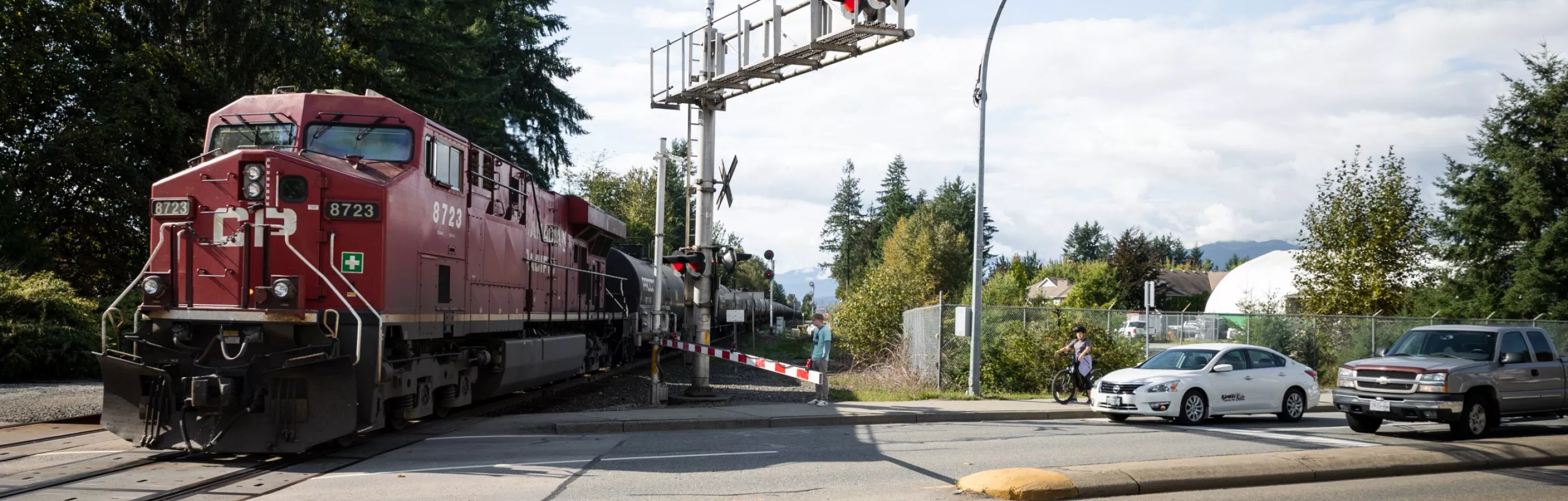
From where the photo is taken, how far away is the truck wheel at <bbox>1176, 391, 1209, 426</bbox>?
16297 millimetres

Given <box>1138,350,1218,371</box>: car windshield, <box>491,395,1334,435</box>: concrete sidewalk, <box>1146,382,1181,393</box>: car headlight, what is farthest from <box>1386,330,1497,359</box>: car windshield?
<box>491,395,1334,435</box>: concrete sidewalk

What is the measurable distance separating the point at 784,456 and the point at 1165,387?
7383mm

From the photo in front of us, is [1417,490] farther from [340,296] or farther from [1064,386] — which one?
[340,296]

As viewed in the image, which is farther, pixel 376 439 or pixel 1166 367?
pixel 1166 367

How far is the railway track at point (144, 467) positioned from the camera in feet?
28.8

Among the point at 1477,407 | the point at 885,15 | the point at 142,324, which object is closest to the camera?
the point at 142,324

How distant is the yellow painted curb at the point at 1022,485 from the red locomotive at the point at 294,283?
20.2 ft

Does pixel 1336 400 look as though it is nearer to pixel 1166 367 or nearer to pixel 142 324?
pixel 1166 367

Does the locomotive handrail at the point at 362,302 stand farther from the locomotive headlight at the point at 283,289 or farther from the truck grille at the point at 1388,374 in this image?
the truck grille at the point at 1388,374

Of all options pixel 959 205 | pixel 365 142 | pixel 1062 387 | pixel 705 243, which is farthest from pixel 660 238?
pixel 959 205

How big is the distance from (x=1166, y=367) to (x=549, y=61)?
114 feet

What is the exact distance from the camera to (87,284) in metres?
25.7

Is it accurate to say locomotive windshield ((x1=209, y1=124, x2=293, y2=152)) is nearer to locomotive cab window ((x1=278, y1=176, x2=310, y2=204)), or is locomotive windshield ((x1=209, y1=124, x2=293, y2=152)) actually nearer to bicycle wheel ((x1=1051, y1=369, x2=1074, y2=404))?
locomotive cab window ((x1=278, y1=176, x2=310, y2=204))

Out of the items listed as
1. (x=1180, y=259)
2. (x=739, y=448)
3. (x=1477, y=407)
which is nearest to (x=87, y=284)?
(x=739, y=448)
